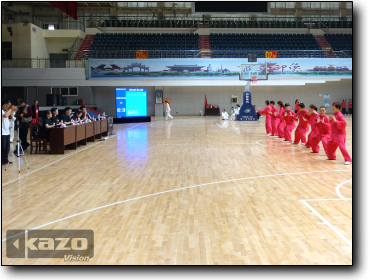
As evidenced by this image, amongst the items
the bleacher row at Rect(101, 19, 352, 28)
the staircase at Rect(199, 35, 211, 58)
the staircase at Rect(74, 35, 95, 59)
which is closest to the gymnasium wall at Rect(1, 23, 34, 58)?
the staircase at Rect(74, 35, 95, 59)

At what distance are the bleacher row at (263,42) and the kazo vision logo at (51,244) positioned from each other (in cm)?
2803

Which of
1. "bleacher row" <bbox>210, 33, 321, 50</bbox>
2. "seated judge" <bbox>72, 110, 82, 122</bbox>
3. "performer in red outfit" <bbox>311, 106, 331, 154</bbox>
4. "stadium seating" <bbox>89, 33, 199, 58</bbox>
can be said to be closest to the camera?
"performer in red outfit" <bbox>311, 106, 331, 154</bbox>

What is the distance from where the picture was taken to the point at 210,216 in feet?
17.5

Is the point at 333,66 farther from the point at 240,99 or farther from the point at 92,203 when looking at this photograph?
the point at 92,203

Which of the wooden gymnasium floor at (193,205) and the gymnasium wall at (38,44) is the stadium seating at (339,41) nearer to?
the gymnasium wall at (38,44)

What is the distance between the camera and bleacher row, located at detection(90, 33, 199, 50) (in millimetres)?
30141

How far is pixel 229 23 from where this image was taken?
33.8 metres

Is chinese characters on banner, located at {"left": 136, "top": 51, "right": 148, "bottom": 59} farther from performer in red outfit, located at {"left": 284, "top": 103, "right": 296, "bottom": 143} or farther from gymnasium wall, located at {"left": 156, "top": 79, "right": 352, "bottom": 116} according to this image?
performer in red outfit, located at {"left": 284, "top": 103, "right": 296, "bottom": 143}

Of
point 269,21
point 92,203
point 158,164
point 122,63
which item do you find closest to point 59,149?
point 158,164

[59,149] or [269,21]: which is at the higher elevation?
Result: [269,21]

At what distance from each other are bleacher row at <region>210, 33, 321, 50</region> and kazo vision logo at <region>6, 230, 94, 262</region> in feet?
92.0

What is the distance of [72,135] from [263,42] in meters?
23.3

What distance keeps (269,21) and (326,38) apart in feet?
17.1
